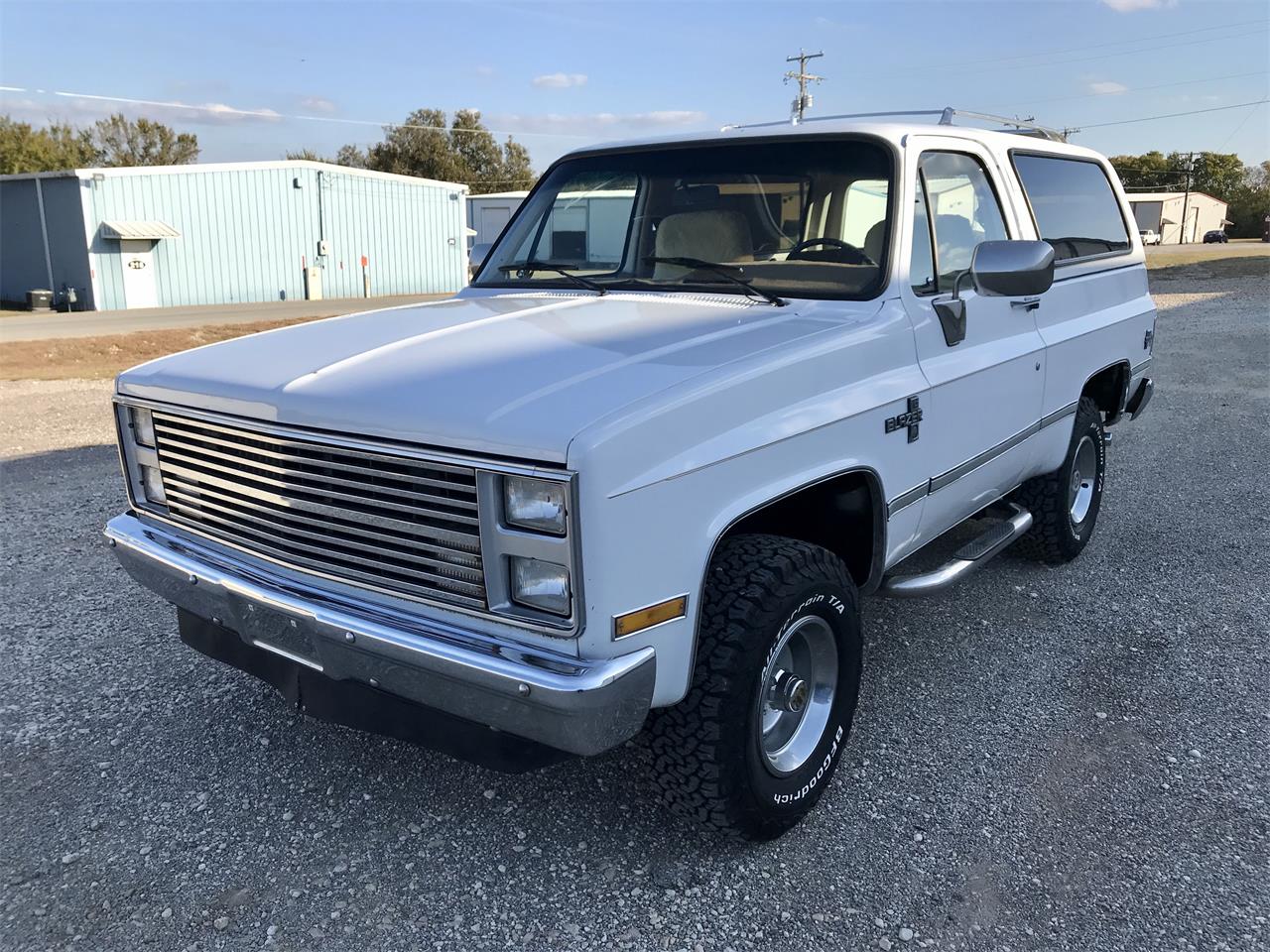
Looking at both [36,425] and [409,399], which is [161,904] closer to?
[409,399]

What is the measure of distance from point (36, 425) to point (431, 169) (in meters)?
59.7

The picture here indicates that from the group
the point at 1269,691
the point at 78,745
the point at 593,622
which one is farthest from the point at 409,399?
the point at 1269,691

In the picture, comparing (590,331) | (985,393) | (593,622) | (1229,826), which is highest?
(590,331)

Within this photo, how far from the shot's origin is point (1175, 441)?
805 centimetres

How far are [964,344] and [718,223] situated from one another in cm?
101

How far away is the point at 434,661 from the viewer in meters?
2.37

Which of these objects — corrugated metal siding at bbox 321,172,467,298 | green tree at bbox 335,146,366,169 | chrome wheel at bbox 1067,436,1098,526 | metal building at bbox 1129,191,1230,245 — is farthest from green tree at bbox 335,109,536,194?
chrome wheel at bbox 1067,436,1098,526

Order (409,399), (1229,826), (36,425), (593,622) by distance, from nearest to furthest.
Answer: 1. (593,622)
2. (409,399)
3. (1229,826)
4. (36,425)

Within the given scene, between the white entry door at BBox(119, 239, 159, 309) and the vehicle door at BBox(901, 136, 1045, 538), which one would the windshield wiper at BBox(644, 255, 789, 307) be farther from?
the white entry door at BBox(119, 239, 159, 309)

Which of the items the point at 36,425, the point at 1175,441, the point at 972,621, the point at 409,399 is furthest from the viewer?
the point at 36,425

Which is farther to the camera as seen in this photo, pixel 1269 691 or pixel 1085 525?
pixel 1085 525

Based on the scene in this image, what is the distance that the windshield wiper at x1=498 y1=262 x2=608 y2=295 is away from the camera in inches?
148

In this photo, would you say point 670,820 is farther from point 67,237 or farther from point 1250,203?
point 1250,203

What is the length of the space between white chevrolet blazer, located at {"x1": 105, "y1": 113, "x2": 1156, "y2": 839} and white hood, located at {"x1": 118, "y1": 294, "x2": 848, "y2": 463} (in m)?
0.01
